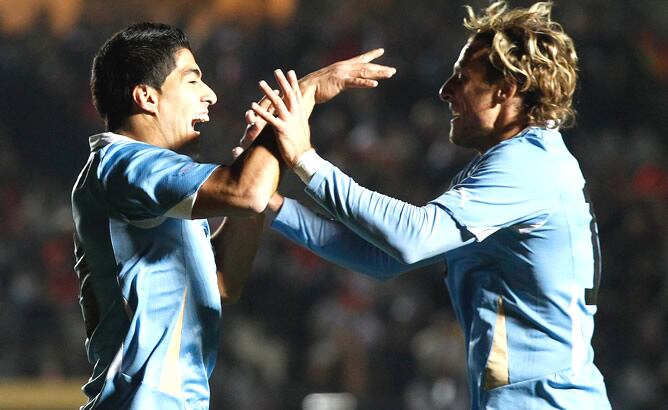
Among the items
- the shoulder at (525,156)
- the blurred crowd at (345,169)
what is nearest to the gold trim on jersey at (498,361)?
the shoulder at (525,156)

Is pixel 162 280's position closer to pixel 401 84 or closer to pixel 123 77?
pixel 123 77

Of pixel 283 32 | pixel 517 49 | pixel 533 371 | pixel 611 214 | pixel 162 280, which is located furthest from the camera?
pixel 283 32

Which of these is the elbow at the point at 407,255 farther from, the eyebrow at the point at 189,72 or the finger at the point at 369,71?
the eyebrow at the point at 189,72

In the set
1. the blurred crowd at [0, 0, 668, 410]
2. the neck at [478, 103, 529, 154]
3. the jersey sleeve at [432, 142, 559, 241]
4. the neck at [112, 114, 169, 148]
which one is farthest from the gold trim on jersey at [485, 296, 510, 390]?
the blurred crowd at [0, 0, 668, 410]

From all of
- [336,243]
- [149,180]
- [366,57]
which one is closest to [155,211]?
[149,180]

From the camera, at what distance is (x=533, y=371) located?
2.30 metres

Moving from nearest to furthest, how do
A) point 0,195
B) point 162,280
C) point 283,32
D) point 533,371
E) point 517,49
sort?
point 162,280 → point 533,371 → point 517,49 → point 0,195 → point 283,32

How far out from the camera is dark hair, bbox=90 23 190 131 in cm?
224

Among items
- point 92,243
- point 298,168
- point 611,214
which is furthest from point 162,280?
point 611,214

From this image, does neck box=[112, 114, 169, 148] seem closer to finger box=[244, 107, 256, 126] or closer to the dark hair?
the dark hair

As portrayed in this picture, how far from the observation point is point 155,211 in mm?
2018

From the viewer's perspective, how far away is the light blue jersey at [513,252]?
7.27 ft

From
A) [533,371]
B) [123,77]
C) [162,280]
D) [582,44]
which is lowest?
[533,371]

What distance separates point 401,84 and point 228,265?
5.60m
